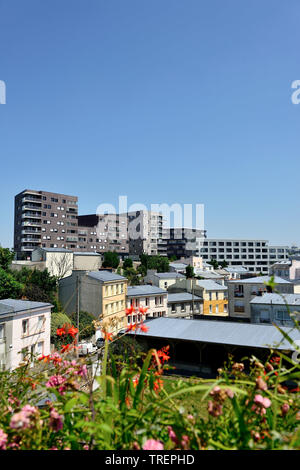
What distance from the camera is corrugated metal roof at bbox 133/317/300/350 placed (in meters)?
21.8

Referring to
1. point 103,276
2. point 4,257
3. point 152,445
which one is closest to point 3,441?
point 152,445

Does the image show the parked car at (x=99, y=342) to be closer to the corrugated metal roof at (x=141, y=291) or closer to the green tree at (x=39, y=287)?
the green tree at (x=39, y=287)

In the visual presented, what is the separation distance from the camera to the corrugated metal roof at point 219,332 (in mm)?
21750

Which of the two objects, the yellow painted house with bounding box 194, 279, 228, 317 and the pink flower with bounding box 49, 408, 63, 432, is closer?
the pink flower with bounding box 49, 408, 63, 432

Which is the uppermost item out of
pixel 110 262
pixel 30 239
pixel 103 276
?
pixel 30 239

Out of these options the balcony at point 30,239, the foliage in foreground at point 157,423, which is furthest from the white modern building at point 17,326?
the balcony at point 30,239

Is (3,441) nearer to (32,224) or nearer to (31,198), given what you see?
(32,224)

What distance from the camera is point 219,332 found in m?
24.1

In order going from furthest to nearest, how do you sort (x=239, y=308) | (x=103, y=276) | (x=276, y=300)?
1. (x=239, y=308)
2. (x=103, y=276)
3. (x=276, y=300)

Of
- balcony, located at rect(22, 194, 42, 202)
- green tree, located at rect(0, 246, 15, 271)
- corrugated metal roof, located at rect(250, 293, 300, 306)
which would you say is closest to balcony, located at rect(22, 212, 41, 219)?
balcony, located at rect(22, 194, 42, 202)

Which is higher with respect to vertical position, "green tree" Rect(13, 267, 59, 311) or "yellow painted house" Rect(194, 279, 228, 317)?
"green tree" Rect(13, 267, 59, 311)

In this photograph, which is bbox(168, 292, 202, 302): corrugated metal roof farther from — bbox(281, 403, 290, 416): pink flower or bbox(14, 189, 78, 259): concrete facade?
bbox(281, 403, 290, 416): pink flower

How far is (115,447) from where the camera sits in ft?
4.78

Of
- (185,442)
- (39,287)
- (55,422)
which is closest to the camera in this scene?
(185,442)
